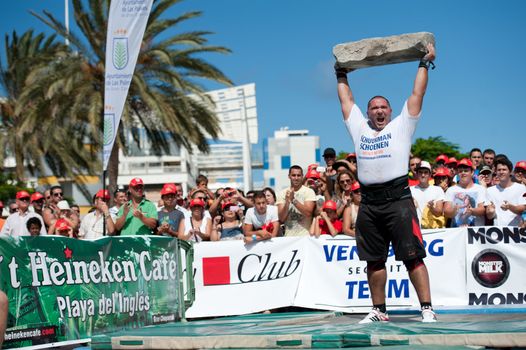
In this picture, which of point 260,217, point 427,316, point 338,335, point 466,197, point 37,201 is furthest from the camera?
point 37,201

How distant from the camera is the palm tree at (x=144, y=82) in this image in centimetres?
2166

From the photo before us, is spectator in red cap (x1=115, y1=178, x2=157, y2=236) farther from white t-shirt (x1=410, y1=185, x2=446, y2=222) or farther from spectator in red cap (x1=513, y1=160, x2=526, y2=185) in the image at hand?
spectator in red cap (x1=513, y1=160, x2=526, y2=185)

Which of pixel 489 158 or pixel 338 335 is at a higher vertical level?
pixel 489 158

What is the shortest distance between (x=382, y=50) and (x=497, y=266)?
15.8ft

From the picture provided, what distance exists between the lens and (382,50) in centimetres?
715

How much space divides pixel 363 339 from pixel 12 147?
24119 millimetres

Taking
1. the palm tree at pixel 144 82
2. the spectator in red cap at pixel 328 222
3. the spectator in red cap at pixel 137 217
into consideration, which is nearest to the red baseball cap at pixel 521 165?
the spectator in red cap at pixel 328 222

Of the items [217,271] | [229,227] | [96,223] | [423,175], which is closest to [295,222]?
[229,227]

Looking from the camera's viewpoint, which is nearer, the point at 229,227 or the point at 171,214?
A: the point at 171,214

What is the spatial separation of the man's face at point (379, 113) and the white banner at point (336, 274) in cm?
422

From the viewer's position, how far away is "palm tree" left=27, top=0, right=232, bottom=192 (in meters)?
21.7

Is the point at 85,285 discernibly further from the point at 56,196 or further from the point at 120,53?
the point at 56,196

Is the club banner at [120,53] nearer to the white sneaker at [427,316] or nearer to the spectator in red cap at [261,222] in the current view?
the spectator in red cap at [261,222]

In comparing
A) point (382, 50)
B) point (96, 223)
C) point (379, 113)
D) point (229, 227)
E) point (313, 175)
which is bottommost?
point (229, 227)
